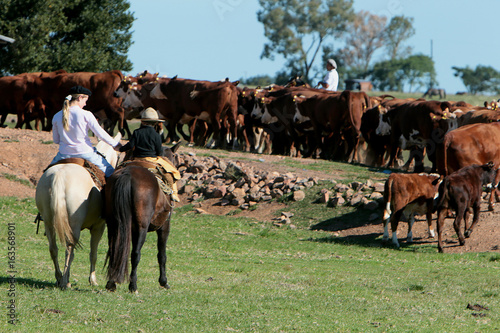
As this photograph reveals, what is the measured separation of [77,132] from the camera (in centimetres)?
1039

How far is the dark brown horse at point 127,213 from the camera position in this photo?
9430 mm

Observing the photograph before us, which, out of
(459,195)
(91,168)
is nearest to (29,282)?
(91,168)

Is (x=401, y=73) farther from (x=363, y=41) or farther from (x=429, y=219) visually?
(x=429, y=219)

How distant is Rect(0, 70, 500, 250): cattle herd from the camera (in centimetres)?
2506

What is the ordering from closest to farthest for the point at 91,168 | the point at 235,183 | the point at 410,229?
1. the point at 91,168
2. the point at 410,229
3. the point at 235,183

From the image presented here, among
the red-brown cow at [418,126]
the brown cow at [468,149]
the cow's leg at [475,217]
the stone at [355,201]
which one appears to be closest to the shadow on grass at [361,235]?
the stone at [355,201]

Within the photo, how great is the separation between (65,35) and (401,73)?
52.4 metres

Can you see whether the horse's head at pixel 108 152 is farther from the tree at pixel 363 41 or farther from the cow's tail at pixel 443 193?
the tree at pixel 363 41

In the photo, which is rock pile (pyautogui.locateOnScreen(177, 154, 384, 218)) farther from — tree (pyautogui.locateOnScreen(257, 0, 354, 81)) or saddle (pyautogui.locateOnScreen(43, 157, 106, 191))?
tree (pyautogui.locateOnScreen(257, 0, 354, 81))

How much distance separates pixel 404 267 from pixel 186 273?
388cm

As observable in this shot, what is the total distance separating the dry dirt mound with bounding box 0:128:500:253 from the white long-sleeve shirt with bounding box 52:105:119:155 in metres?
7.86

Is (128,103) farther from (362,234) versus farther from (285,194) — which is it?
(362,234)

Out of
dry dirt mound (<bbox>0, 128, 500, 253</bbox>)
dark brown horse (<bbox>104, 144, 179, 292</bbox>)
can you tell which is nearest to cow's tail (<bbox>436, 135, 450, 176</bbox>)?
dry dirt mound (<bbox>0, 128, 500, 253</bbox>)

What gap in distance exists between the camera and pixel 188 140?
3095 cm
